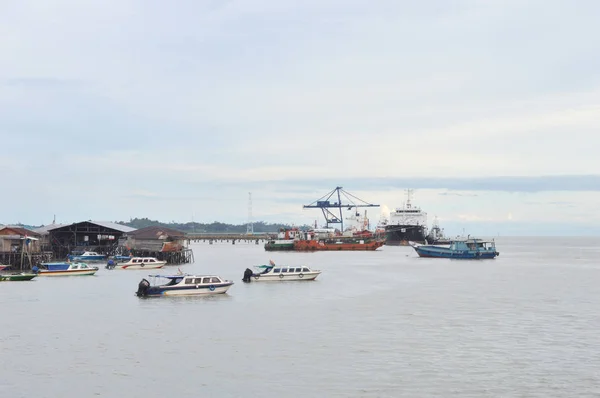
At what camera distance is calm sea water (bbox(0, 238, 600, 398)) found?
23.7 meters

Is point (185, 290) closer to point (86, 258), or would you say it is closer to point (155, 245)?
point (155, 245)

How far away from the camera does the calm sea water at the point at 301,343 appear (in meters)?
23.7

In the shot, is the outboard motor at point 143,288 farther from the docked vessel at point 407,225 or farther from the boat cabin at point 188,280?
the docked vessel at point 407,225

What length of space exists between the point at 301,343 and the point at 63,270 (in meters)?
43.7

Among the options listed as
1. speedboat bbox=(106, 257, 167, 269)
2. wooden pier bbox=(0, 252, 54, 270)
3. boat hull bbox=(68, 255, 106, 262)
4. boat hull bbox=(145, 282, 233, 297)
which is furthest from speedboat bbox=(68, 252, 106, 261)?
boat hull bbox=(145, 282, 233, 297)

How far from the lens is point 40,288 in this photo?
182 ft

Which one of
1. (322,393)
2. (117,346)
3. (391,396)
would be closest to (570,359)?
(391,396)

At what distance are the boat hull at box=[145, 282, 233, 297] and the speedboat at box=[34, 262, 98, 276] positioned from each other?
76.1 feet

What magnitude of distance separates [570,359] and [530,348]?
8.15 feet

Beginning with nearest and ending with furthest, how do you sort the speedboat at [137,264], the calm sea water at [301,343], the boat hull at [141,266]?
the calm sea water at [301,343], the boat hull at [141,266], the speedboat at [137,264]

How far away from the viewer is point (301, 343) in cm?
3131

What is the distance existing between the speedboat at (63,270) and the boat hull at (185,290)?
23.2 m

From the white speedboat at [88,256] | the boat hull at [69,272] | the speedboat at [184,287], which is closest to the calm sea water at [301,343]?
the speedboat at [184,287]

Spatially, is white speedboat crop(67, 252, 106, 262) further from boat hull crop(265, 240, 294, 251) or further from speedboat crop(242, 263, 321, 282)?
boat hull crop(265, 240, 294, 251)
